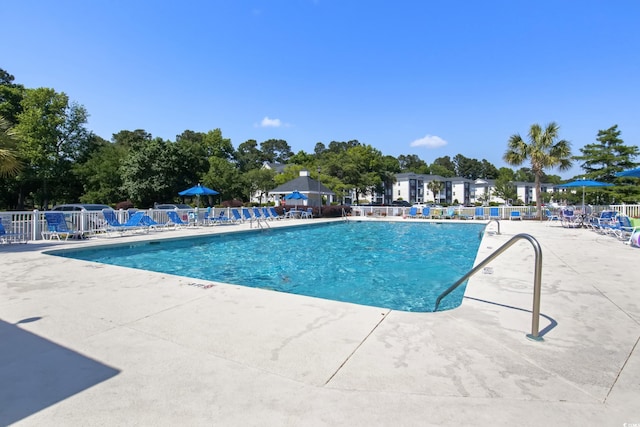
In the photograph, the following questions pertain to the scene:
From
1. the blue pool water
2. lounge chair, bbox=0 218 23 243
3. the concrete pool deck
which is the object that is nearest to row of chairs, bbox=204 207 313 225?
the blue pool water

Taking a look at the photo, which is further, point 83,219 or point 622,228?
point 83,219

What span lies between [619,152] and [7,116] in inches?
1883

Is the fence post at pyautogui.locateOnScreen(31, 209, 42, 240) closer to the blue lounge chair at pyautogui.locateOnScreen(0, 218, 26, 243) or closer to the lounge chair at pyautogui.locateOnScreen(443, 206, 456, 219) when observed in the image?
the blue lounge chair at pyautogui.locateOnScreen(0, 218, 26, 243)

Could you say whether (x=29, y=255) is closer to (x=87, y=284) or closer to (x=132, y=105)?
(x=87, y=284)

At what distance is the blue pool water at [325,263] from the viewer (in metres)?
6.68

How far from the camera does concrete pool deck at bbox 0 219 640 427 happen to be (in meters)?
2.09

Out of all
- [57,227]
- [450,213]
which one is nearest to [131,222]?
[57,227]

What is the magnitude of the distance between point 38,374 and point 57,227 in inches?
430

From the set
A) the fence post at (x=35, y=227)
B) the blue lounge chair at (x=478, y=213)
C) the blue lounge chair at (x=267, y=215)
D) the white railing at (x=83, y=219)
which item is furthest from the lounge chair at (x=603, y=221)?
the fence post at (x=35, y=227)

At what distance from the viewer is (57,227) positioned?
37.0 ft

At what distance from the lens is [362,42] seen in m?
19.5

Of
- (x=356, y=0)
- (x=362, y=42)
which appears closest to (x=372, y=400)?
(x=356, y=0)

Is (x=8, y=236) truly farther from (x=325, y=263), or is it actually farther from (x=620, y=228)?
(x=620, y=228)

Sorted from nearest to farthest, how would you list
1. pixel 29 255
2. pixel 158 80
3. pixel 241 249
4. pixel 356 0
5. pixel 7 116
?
1. pixel 29 255
2. pixel 241 249
3. pixel 356 0
4. pixel 158 80
5. pixel 7 116
